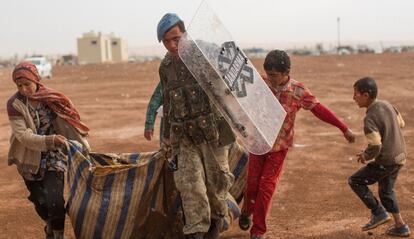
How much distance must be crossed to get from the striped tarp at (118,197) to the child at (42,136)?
0.16 metres

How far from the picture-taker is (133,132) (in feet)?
38.7

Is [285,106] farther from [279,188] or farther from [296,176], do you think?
[296,176]

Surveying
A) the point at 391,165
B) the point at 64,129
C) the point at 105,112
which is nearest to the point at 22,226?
the point at 64,129

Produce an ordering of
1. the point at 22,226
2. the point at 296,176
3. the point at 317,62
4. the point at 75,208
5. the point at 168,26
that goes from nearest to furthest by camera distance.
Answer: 1. the point at 168,26
2. the point at 75,208
3. the point at 22,226
4. the point at 296,176
5. the point at 317,62

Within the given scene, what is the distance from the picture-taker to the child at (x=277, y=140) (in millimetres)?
4672

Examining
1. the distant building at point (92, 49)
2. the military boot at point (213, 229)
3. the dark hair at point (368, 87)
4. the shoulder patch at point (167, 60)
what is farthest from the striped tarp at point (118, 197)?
the distant building at point (92, 49)

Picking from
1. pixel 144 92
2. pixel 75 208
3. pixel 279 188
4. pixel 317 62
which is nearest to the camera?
pixel 75 208

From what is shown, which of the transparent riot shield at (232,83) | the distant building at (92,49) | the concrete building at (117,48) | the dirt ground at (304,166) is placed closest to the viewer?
the transparent riot shield at (232,83)

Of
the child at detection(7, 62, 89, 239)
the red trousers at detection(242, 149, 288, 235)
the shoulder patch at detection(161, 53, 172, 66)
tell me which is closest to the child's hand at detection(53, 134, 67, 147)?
the child at detection(7, 62, 89, 239)

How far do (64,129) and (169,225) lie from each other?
112cm

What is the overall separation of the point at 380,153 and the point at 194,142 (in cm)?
156

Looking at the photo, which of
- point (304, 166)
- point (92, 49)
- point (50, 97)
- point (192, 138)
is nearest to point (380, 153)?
point (192, 138)

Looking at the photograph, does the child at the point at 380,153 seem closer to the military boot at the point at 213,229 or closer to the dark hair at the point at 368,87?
the dark hair at the point at 368,87

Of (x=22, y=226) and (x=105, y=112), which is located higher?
(x=22, y=226)
